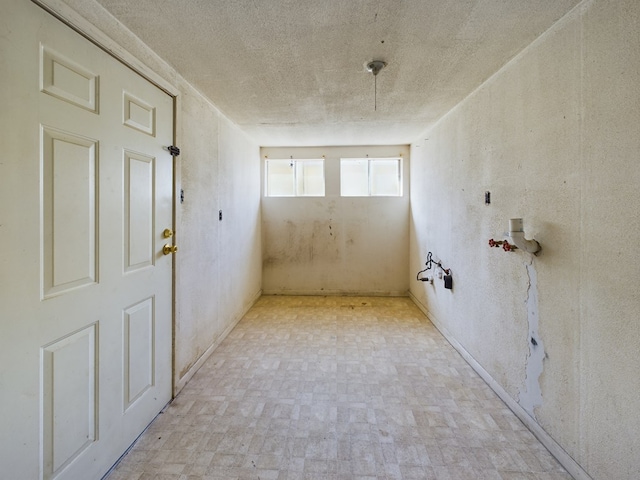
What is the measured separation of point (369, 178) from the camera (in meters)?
4.62

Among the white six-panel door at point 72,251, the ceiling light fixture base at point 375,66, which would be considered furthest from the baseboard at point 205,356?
the ceiling light fixture base at point 375,66

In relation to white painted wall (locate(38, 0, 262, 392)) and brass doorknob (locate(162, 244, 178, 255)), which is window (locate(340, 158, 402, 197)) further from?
brass doorknob (locate(162, 244, 178, 255))

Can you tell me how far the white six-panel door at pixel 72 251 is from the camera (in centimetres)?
100

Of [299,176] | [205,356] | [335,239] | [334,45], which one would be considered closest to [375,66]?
[334,45]

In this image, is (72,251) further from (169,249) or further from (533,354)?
(533,354)

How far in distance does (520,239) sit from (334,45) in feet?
5.15

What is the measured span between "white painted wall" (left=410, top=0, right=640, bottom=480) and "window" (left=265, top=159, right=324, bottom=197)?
264 cm

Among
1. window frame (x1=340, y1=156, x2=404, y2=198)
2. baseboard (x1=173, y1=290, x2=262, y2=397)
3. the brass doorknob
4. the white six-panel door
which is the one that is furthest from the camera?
window frame (x1=340, y1=156, x2=404, y2=198)

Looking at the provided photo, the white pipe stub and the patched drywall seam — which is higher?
the white pipe stub

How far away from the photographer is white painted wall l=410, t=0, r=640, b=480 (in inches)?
45.9

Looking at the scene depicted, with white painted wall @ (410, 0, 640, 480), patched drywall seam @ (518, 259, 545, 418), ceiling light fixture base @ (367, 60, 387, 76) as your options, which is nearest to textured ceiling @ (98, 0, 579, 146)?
ceiling light fixture base @ (367, 60, 387, 76)

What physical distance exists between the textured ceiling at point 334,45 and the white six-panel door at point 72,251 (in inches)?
14.8

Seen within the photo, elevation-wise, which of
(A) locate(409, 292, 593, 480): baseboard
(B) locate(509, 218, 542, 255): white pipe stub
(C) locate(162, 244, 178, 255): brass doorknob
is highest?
(B) locate(509, 218, 542, 255): white pipe stub

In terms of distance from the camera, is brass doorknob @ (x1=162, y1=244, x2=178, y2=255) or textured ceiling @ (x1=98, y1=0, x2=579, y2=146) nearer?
textured ceiling @ (x1=98, y1=0, x2=579, y2=146)
